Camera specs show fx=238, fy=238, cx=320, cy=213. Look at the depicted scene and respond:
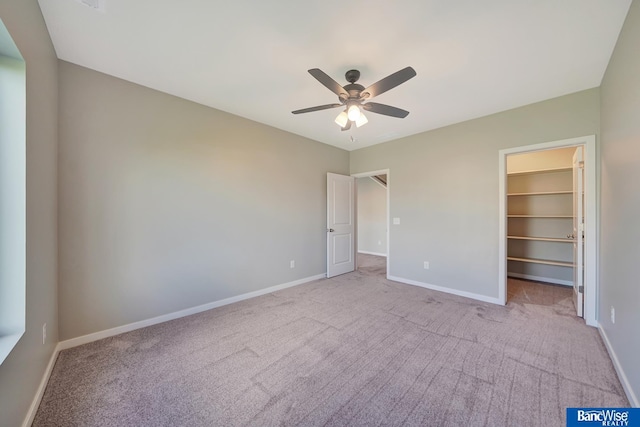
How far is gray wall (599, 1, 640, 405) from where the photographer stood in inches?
59.7

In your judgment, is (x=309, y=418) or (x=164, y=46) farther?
(x=164, y=46)

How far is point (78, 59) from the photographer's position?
2109 millimetres

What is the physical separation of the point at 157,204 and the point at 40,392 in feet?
5.41

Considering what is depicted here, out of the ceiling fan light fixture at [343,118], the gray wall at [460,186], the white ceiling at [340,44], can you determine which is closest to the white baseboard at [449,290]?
the gray wall at [460,186]

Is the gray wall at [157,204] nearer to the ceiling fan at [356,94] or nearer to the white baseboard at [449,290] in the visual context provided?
the ceiling fan at [356,94]

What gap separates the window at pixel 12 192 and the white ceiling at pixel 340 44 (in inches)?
26.6

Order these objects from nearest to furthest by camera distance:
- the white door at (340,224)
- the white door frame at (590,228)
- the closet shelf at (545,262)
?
1. the white door frame at (590,228)
2. the closet shelf at (545,262)
3. the white door at (340,224)

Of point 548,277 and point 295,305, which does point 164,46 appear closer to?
point 295,305

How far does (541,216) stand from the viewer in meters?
4.09

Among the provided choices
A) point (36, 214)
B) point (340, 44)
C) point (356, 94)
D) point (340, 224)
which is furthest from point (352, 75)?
point (340, 224)

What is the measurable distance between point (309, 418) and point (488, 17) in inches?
113

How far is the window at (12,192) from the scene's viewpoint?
1.30m

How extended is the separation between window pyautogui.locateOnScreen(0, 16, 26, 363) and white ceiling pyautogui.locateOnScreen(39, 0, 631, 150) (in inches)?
26.6

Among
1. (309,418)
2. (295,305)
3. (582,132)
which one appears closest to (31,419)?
(309,418)
